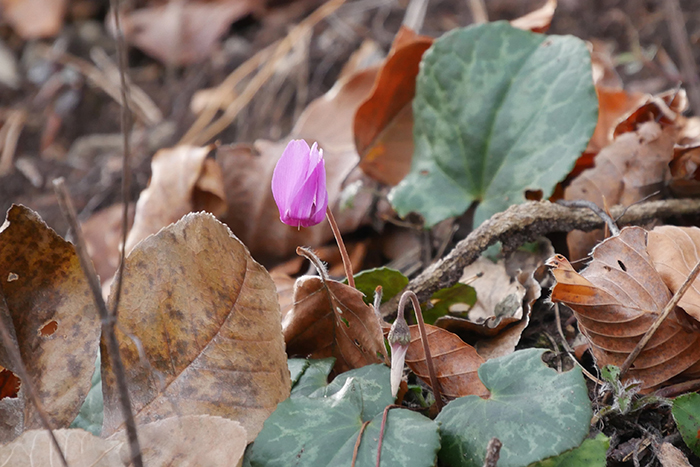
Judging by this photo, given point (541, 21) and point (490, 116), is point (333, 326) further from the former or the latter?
point (541, 21)

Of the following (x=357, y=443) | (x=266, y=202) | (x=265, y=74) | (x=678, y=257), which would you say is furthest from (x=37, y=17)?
(x=678, y=257)

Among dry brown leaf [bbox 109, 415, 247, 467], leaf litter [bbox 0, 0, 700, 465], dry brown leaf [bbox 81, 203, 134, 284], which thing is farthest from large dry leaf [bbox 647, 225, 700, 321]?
dry brown leaf [bbox 81, 203, 134, 284]

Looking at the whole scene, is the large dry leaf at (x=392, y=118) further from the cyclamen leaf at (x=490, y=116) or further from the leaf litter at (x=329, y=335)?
the leaf litter at (x=329, y=335)

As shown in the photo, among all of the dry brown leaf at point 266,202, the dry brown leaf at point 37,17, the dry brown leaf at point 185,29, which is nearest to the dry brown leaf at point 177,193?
the dry brown leaf at point 266,202

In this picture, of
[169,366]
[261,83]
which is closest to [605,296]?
[169,366]

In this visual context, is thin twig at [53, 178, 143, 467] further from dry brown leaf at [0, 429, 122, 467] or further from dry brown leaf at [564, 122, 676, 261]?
dry brown leaf at [564, 122, 676, 261]

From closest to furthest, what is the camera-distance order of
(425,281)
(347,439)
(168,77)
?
(347,439), (425,281), (168,77)

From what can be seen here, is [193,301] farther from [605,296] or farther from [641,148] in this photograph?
[641,148]
